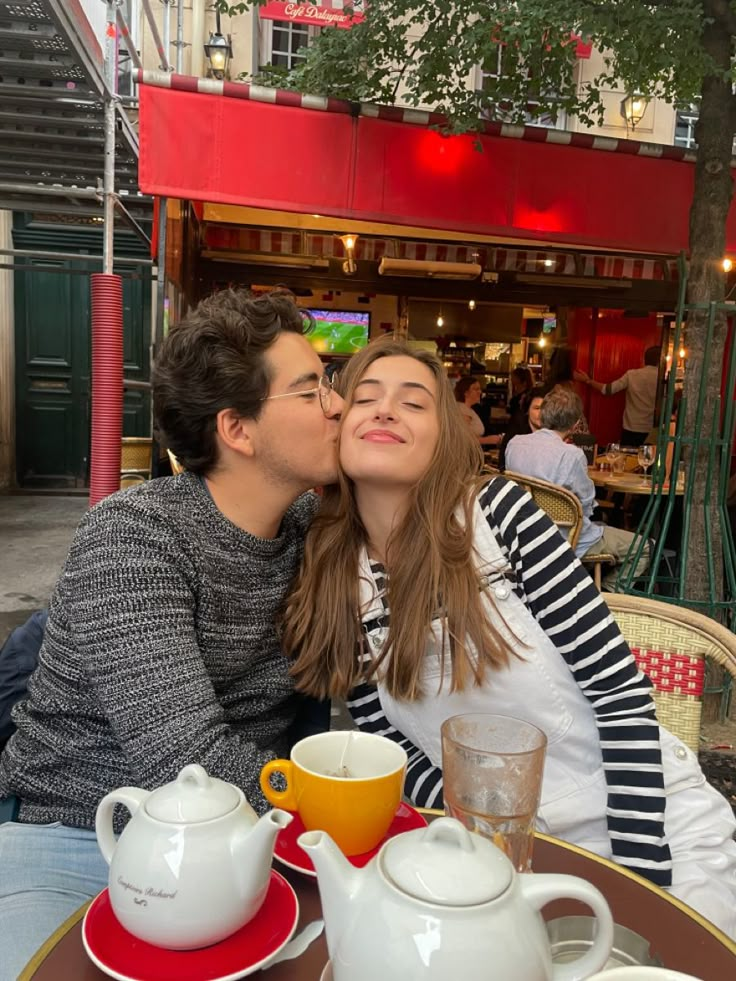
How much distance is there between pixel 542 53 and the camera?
14.0 feet

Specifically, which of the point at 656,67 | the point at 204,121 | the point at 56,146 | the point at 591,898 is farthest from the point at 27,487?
the point at 591,898

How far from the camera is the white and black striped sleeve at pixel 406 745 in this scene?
5.11ft

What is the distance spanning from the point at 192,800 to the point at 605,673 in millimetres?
1001

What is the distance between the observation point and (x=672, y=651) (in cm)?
192

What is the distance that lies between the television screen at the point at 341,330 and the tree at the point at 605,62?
5533 millimetres

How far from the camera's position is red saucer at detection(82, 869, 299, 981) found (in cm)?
81

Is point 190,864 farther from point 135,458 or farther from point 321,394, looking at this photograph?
point 135,458

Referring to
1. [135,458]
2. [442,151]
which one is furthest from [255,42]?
[442,151]

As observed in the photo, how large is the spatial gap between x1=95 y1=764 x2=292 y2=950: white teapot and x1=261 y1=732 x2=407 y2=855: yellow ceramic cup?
5.6 inches

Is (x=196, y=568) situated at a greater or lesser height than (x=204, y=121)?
lesser

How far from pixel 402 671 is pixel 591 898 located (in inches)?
35.1

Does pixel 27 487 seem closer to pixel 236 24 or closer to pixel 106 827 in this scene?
pixel 236 24

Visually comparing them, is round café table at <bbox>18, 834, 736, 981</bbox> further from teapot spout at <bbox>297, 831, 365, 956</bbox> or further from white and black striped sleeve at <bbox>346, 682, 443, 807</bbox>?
white and black striped sleeve at <bbox>346, 682, 443, 807</bbox>

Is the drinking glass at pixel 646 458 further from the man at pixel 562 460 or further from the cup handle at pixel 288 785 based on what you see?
the cup handle at pixel 288 785
